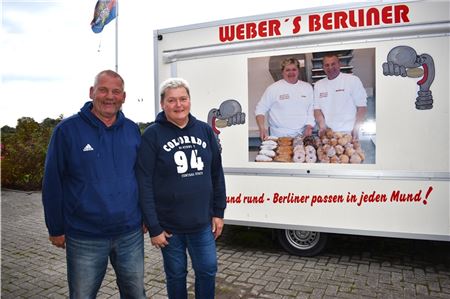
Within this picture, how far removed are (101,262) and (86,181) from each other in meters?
0.54

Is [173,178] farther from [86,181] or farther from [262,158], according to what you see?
[262,158]

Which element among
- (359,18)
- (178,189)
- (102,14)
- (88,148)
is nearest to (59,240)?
(88,148)

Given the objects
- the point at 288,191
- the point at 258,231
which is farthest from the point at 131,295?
the point at 258,231

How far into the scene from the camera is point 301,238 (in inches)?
184

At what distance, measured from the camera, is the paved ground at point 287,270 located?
12.4ft

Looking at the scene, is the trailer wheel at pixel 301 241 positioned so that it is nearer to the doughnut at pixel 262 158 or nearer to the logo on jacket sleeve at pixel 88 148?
the doughnut at pixel 262 158

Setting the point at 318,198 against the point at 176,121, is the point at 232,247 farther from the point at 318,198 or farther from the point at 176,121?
the point at 176,121

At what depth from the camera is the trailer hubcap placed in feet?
15.1

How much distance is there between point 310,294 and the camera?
3.68 m

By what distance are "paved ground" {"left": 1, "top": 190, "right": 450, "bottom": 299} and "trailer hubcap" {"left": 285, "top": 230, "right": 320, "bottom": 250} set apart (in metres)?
0.17

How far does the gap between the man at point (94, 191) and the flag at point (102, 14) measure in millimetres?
9563

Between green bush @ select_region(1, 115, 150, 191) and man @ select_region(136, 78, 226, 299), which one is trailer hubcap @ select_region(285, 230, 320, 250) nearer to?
man @ select_region(136, 78, 226, 299)

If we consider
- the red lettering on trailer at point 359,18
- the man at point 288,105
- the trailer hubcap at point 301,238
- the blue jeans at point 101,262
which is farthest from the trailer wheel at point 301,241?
the blue jeans at point 101,262

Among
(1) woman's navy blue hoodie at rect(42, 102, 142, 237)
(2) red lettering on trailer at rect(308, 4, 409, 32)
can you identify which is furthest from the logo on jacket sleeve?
(2) red lettering on trailer at rect(308, 4, 409, 32)
